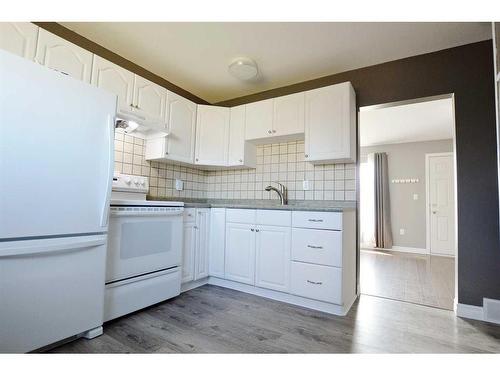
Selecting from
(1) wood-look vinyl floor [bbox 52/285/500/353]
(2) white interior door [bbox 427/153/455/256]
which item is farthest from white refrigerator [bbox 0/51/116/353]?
(2) white interior door [bbox 427/153/455/256]

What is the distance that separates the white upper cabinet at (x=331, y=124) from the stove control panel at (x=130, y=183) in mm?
1649

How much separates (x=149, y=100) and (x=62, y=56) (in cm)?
73

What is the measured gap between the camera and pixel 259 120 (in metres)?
2.83

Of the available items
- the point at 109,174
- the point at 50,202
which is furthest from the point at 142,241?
the point at 50,202

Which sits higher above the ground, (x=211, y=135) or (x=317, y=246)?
(x=211, y=135)

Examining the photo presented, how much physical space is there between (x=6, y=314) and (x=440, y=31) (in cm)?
334

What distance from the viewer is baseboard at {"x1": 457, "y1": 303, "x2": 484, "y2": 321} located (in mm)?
2020

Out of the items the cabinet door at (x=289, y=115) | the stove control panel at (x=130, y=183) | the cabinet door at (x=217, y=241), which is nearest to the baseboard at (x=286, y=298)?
the cabinet door at (x=217, y=241)

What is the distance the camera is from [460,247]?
83.1 inches

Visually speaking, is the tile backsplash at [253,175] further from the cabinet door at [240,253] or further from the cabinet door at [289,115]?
the cabinet door at [240,253]

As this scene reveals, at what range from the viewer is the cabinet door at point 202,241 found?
2.59 metres

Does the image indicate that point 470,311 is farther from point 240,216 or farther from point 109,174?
point 109,174
